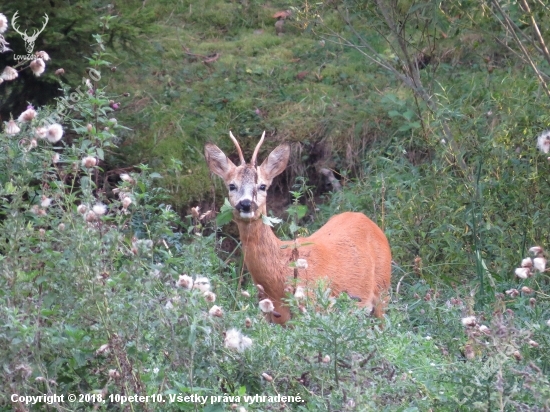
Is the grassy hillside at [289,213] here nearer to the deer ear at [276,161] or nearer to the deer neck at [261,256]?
the deer neck at [261,256]

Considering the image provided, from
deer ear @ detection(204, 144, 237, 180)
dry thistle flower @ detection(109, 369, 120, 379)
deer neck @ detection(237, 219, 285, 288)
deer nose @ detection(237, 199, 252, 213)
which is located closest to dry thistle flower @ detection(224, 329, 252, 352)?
dry thistle flower @ detection(109, 369, 120, 379)

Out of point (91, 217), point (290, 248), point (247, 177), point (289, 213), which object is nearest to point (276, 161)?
point (247, 177)

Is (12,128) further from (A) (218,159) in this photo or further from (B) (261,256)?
(A) (218,159)

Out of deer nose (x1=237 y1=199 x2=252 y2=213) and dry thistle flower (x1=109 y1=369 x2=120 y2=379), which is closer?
dry thistle flower (x1=109 y1=369 x2=120 y2=379)

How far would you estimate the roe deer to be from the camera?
597 cm

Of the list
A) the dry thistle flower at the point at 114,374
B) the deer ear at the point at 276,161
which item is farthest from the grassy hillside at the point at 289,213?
the deer ear at the point at 276,161

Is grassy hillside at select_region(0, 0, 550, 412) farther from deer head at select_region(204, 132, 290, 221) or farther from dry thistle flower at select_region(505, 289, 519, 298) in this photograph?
deer head at select_region(204, 132, 290, 221)

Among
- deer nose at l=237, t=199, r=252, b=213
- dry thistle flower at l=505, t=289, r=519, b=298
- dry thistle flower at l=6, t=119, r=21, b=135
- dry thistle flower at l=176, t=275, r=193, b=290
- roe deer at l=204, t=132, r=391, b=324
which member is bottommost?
roe deer at l=204, t=132, r=391, b=324

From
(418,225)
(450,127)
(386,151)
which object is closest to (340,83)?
(386,151)

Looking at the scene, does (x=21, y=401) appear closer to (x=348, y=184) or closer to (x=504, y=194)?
(x=504, y=194)

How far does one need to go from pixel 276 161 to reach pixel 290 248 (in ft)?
2.41

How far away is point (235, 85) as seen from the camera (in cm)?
1059

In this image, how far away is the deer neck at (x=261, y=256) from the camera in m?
6.01

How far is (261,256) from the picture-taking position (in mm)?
6020
